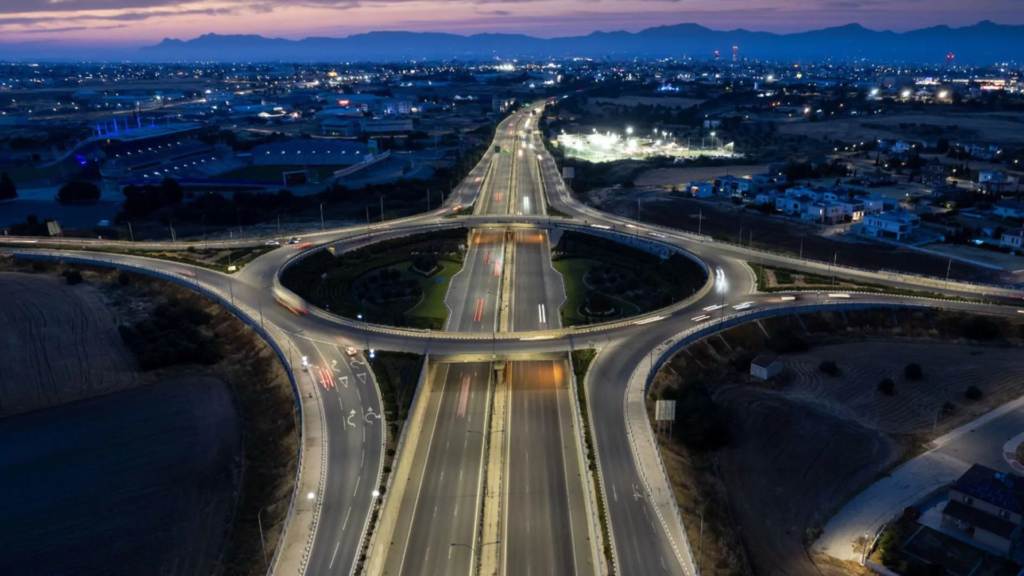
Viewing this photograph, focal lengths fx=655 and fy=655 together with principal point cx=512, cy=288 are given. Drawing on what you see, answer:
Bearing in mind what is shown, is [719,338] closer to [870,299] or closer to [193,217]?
[870,299]

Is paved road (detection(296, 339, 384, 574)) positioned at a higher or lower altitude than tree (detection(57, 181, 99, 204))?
lower

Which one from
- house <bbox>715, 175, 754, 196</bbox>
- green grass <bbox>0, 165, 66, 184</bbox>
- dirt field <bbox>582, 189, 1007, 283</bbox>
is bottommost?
dirt field <bbox>582, 189, 1007, 283</bbox>

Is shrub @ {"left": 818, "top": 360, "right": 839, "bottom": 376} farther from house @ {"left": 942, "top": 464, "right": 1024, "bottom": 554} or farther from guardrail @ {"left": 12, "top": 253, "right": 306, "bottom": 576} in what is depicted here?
guardrail @ {"left": 12, "top": 253, "right": 306, "bottom": 576}

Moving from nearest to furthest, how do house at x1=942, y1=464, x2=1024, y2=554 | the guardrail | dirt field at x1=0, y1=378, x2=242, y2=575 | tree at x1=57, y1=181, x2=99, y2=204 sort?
1. the guardrail
2. house at x1=942, y1=464, x2=1024, y2=554
3. dirt field at x1=0, y1=378, x2=242, y2=575
4. tree at x1=57, y1=181, x2=99, y2=204

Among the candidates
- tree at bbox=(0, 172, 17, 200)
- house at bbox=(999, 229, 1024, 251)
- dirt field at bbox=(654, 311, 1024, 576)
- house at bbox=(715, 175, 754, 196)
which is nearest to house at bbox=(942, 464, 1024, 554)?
dirt field at bbox=(654, 311, 1024, 576)

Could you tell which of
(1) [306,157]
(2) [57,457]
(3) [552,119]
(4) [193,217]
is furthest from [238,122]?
(2) [57,457]

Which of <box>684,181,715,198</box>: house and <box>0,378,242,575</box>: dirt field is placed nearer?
<box>0,378,242,575</box>: dirt field

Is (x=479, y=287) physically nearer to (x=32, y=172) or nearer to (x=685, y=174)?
(x=685, y=174)

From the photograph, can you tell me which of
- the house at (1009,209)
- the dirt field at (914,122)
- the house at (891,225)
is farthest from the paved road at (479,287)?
the dirt field at (914,122)
